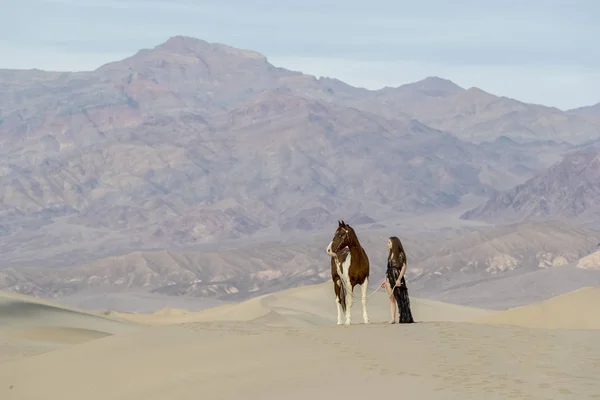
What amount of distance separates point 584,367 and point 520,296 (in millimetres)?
177325

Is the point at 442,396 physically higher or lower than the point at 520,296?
higher

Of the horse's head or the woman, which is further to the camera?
the woman

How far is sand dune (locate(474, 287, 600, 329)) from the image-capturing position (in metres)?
47.8

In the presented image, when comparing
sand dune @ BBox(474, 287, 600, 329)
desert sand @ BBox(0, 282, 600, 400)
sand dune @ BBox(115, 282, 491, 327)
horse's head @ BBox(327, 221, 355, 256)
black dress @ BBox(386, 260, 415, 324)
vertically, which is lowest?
sand dune @ BBox(115, 282, 491, 327)

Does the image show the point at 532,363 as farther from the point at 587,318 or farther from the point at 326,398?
the point at 587,318

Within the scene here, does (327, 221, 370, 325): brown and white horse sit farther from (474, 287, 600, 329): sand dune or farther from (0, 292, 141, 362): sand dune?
(474, 287, 600, 329): sand dune

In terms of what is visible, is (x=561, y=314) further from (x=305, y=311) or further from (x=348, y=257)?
(x=305, y=311)

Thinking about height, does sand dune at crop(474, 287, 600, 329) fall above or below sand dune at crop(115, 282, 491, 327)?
above

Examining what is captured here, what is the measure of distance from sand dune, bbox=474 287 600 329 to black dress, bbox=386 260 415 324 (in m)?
24.4

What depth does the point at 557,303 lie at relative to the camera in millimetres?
50656

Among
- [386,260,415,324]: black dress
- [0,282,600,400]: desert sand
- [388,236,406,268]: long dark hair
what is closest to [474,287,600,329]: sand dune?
[0,282,600,400]: desert sand

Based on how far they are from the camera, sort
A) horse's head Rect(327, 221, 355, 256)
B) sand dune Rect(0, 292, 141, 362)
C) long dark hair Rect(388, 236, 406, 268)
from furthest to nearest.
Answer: sand dune Rect(0, 292, 141, 362), long dark hair Rect(388, 236, 406, 268), horse's head Rect(327, 221, 355, 256)

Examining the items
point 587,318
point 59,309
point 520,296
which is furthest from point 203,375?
point 520,296

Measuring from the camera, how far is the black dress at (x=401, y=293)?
2278 cm
